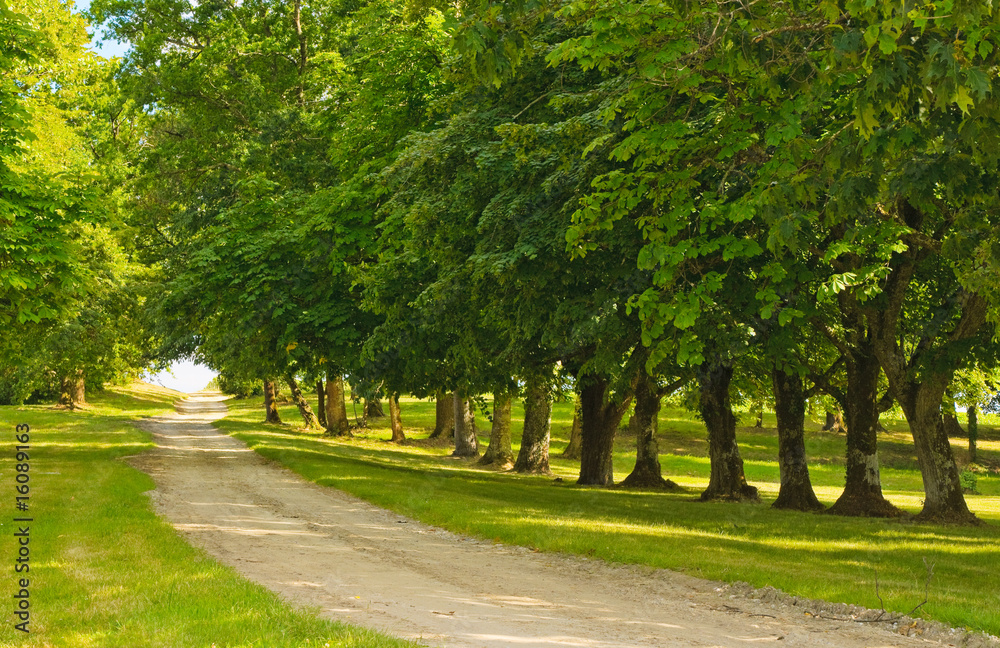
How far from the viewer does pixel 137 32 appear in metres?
30.4

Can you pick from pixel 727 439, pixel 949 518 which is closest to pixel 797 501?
pixel 727 439

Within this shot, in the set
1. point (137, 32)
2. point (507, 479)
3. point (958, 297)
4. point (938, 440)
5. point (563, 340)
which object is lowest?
point (507, 479)

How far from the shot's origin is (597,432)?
2600 cm

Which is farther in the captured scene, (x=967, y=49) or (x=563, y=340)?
(x=563, y=340)

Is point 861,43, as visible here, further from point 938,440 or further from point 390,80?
point 390,80

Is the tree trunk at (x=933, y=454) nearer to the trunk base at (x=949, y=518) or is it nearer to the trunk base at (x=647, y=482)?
the trunk base at (x=949, y=518)

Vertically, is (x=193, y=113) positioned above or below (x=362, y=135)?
above

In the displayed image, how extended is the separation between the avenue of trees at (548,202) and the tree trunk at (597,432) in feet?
0.32

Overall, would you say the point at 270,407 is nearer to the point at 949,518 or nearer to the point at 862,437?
the point at 862,437

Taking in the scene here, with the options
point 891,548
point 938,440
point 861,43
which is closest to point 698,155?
point 861,43

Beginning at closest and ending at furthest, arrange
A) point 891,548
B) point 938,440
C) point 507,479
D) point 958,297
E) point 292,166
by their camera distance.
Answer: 1. point 891,548
2. point 958,297
3. point 938,440
4. point 292,166
5. point 507,479

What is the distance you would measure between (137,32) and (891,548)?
29539mm

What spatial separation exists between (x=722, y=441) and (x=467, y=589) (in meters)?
14.6

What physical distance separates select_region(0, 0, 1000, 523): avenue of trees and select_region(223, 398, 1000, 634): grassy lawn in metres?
2.39
